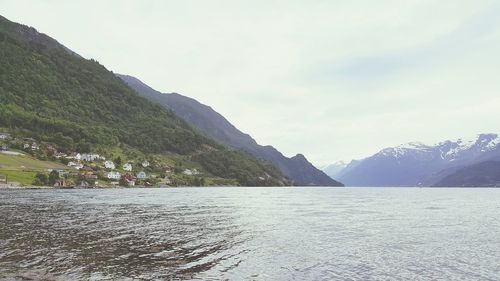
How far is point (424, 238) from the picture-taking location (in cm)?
5612

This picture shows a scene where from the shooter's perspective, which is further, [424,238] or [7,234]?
[424,238]

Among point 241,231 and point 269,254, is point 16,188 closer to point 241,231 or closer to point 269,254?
point 241,231

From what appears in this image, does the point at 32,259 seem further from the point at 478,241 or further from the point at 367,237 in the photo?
the point at 478,241

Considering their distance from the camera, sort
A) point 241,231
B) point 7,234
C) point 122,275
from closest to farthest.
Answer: point 122,275
point 7,234
point 241,231

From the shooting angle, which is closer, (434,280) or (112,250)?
(434,280)

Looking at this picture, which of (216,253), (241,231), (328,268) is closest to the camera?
(328,268)

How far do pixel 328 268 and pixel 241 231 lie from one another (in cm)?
2526

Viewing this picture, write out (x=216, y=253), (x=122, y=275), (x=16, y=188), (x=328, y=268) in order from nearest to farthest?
(x=122, y=275) → (x=328, y=268) → (x=216, y=253) → (x=16, y=188)

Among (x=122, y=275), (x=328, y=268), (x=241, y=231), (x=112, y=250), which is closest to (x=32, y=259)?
(x=112, y=250)

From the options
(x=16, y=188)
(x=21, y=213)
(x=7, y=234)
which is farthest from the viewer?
(x=16, y=188)

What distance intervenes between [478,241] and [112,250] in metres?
42.9

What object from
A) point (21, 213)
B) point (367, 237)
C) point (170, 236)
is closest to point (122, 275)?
point (170, 236)

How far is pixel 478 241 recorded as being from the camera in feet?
178

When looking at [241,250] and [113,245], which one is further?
[113,245]
